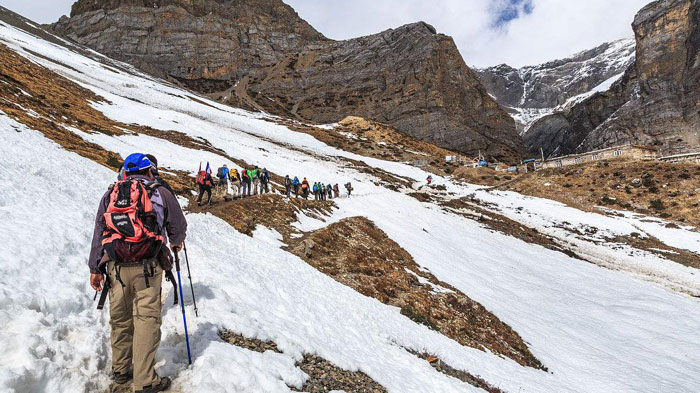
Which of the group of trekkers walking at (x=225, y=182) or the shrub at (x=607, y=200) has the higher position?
the shrub at (x=607, y=200)

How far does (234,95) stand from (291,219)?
402ft

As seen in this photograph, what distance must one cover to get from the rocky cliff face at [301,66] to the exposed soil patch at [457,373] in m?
104

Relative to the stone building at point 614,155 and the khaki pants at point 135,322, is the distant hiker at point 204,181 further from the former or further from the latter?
the stone building at point 614,155

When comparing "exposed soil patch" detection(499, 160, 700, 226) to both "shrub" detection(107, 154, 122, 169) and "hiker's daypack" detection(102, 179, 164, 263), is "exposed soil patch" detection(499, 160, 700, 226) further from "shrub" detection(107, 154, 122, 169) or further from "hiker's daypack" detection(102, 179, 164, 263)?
"hiker's daypack" detection(102, 179, 164, 263)

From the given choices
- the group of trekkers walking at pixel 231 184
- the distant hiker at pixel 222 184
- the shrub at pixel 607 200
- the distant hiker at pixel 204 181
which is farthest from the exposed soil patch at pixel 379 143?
→ the distant hiker at pixel 204 181

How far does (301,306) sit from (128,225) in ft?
18.0

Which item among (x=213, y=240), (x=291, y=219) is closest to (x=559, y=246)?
(x=291, y=219)

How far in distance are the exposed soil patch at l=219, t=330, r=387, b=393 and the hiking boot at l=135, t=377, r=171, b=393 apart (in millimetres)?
1363

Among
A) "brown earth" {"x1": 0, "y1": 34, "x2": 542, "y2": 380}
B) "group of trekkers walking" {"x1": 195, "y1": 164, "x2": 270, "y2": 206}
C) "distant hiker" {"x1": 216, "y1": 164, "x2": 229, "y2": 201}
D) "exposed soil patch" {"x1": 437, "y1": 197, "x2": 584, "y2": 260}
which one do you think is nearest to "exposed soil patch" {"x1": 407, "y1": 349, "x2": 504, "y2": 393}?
"brown earth" {"x1": 0, "y1": 34, "x2": 542, "y2": 380}

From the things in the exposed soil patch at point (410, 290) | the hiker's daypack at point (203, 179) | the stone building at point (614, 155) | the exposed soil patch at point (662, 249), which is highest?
the stone building at point (614, 155)

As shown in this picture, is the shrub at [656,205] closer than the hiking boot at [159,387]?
No

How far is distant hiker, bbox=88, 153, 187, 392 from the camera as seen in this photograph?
12.7 ft

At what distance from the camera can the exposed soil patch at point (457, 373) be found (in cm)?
851

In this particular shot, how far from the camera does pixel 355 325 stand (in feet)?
29.6
